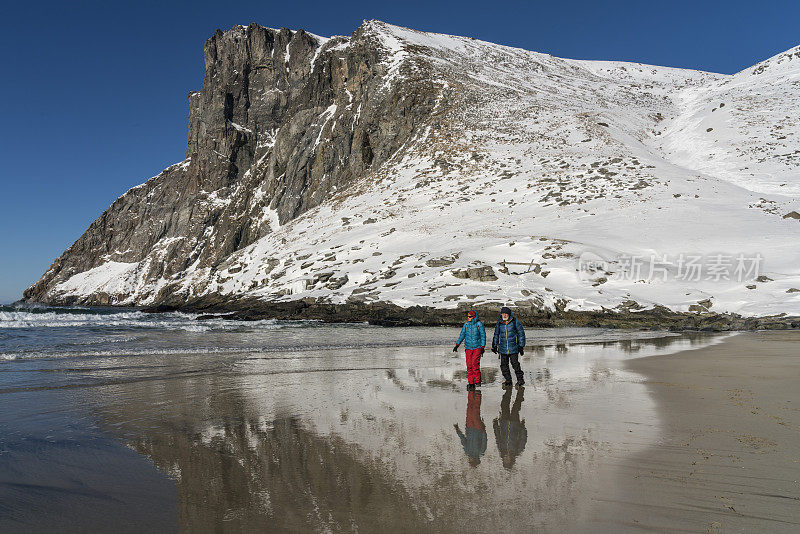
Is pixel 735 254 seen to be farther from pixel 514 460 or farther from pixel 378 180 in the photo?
pixel 378 180

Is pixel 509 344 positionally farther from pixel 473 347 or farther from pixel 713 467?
pixel 713 467

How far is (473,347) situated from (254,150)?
109570mm

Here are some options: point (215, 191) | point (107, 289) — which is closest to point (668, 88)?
point (215, 191)

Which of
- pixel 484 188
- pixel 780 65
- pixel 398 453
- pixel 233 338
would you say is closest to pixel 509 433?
pixel 398 453

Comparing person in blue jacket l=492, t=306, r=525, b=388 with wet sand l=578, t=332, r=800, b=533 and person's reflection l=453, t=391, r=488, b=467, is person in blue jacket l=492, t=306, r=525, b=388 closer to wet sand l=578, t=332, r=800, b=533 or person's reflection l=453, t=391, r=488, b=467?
person's reflection l=453, t=391, r=488, b=467

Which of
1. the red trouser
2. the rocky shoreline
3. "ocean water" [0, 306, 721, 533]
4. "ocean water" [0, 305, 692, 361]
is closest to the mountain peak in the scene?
the rocky shoreline

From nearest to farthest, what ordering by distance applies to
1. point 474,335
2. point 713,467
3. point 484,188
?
point 713,467, point 474,335, point 484,188

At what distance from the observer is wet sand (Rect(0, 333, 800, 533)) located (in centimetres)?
388

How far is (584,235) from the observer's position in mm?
33344

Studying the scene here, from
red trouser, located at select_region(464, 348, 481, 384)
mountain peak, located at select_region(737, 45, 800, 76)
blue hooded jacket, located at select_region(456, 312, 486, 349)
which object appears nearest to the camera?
red trouser, located at select_region(464, 348, 481, 384)

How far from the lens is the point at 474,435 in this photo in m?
6.23

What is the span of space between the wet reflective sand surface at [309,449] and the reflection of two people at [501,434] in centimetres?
3

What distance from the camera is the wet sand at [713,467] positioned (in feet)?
12.4

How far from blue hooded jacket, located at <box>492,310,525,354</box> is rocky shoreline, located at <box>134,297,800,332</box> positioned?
14904 mm
